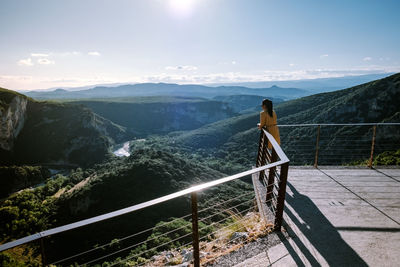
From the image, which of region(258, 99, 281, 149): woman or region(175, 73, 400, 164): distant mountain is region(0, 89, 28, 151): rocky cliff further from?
region(258, 99, 281, 149): woman

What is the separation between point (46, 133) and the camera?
6838cm

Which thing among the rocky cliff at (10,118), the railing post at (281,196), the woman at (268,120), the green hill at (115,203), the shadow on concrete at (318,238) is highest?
the woman at (268,120)

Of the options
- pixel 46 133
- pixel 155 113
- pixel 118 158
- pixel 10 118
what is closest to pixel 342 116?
pixel 118 158

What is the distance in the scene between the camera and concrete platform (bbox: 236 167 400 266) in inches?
97.6

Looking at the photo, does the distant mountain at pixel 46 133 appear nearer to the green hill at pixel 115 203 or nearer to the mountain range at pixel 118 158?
the mountain range at pixel 118 158

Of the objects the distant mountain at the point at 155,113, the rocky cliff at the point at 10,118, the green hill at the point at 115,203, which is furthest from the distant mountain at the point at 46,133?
the distant mountain at the point at 155,113

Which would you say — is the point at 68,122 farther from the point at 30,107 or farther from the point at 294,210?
the point at 294,210

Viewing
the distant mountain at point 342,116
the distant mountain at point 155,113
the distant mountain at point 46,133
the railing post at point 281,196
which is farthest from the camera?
the distant mountain at point 155,113

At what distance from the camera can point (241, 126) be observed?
93.8 metres

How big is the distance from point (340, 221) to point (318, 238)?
2.01 ft

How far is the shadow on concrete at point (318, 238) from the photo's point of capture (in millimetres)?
2436

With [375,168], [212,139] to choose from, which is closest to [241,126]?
[212,139]

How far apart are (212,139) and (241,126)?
13.4 m

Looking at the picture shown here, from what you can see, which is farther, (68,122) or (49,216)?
(68,122)
